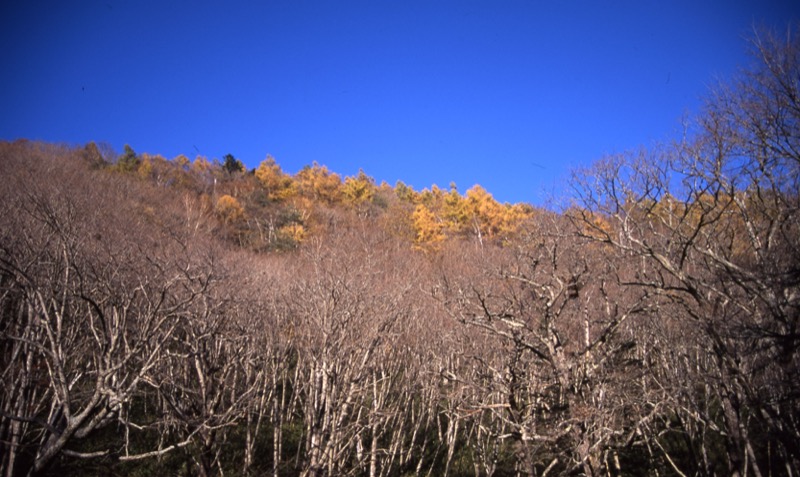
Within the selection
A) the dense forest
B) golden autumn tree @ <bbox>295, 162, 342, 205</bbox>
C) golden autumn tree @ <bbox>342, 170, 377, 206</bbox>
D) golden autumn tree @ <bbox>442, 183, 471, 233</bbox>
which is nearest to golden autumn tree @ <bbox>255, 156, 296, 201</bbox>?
golden autumn tree @ <bbox>295, 162, 342, 205</bbox>

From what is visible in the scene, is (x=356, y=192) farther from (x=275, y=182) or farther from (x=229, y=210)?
(x=229, y=210)

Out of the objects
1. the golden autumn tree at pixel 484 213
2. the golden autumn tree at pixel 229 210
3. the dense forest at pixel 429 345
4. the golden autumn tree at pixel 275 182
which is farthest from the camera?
the golden autumn tree at pixel 275 182

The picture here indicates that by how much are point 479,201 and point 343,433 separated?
2940cm

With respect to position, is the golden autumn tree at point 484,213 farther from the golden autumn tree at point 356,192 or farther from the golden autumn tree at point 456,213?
the golden autumn tree at point 356,192

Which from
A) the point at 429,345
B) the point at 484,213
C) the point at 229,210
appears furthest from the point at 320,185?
the point at 429,345

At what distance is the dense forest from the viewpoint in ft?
20.6

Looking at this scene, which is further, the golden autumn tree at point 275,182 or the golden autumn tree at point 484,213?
the golden autumn tree at point 275,182

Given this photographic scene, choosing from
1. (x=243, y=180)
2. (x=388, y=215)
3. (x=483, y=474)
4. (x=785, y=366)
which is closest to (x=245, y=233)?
(x=388, y=215)

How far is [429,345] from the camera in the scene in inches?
479

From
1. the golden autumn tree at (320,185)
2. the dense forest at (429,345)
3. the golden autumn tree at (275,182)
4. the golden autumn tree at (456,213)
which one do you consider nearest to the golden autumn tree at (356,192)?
the golden autumn tree at (320,185)

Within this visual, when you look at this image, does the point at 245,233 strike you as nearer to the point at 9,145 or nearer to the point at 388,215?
the point at 388,215

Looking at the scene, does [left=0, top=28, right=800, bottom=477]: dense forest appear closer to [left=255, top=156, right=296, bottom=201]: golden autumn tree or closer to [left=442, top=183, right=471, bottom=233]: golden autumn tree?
[left=442, top=183, right=471, bottom=233]: golden autumn tree

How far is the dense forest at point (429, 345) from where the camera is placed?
20.6 ft

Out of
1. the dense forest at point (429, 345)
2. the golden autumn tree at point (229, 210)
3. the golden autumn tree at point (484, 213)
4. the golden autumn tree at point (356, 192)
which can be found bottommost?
the dense forest at point (429, 345)
